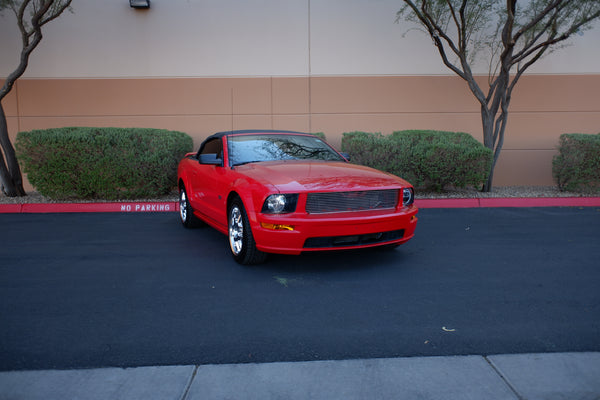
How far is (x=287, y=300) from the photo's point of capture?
3.57m

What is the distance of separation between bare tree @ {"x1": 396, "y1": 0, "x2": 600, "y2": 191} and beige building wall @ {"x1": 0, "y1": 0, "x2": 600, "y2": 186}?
0.65 m

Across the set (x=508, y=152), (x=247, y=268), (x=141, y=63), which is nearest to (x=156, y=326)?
(x=247, y=268)

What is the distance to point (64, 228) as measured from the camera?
21.6 ft

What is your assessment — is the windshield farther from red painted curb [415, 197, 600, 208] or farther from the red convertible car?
red painted curb [415, 197, 600, 208]

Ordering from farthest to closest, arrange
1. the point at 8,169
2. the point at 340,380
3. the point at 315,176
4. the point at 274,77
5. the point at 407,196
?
the point at 274,77
the point at 8,169
the point at 407,196
the point at 315,176
the point at 340,380

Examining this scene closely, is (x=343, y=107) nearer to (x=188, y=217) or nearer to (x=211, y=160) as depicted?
(x=188, y=217)

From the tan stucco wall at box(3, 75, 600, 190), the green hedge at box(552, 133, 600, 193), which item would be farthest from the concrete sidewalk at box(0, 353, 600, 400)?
the tan stucco wall at box(3, 75, 600, 190)

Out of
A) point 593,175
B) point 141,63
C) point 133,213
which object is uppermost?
point 141,63

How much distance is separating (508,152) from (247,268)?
345 inches

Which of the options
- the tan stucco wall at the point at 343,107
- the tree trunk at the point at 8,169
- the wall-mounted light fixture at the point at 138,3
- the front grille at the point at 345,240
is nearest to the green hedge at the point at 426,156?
the tan stucco wall at the point at 343,107

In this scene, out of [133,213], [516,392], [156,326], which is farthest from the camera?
[133,213]

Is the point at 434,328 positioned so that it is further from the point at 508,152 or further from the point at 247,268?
the point at 508,152

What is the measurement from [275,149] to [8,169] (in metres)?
6.79

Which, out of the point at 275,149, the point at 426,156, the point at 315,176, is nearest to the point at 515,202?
the point at 426,156
